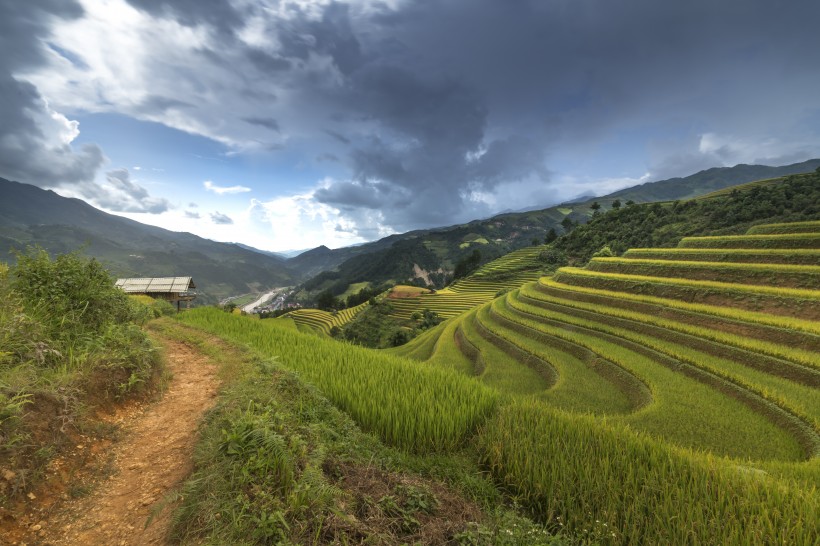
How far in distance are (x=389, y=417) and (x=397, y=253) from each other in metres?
159

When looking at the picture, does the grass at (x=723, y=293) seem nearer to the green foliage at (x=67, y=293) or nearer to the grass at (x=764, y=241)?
the grass at (x=764, y=241)

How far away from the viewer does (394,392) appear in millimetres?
5664

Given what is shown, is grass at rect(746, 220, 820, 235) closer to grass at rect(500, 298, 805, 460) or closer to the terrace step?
the terrace step

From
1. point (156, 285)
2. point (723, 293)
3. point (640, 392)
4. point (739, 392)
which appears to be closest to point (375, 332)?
point (156, 285)

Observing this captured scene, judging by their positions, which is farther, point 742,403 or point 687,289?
point 687,289

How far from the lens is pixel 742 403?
857cm

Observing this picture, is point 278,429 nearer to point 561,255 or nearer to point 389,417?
point 389,417

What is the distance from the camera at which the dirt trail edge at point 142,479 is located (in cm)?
261

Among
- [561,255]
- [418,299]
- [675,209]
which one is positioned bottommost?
[418,299]

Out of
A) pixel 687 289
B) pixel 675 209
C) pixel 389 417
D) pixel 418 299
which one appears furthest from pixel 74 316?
pixel 675 209

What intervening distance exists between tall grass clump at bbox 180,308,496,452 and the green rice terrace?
0.03m

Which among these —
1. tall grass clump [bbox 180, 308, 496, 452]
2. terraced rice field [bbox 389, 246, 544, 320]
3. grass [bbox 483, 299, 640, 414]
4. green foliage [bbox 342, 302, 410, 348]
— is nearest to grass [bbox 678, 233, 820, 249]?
grass [bbox 483, 299, 640, 414]

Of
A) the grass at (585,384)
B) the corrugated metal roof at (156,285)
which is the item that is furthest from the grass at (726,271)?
the corrugated metal roof at (156,285)

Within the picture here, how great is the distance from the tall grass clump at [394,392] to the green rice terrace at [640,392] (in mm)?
32
